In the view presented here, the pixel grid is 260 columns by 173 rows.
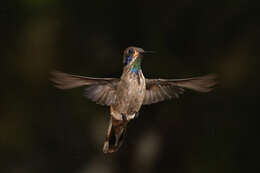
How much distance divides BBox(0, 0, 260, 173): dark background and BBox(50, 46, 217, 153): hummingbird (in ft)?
6.78

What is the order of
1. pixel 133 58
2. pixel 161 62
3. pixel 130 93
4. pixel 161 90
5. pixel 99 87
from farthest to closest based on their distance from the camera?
1. pixel 161 62
2. pixel 161 90
3. pixel 99 87
4. pixel 130 93
5. pixel 133 58

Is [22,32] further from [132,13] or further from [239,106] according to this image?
[239,106]

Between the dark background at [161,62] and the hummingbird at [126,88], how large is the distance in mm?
2066

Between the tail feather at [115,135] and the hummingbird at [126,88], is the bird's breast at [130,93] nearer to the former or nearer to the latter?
the hummingbird at [126,88]

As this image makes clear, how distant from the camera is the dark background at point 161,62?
12.9 ft

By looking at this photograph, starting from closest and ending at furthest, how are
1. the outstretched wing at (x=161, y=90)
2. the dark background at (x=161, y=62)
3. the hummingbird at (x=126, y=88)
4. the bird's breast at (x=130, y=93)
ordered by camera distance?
the hummingbird at (x=126, y=88), the bird's breast at (x=130, y=93), the outstretched wing at (x=161, y=90), the dark background at (x=161, y=62)

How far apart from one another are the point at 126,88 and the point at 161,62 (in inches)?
93.6

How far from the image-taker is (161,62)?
391 cm

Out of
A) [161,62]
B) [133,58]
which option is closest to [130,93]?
[133,58]

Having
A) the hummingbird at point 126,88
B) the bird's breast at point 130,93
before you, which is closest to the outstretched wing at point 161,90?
the hummingbird at point 126,88

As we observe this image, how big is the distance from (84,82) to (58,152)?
3389 mm

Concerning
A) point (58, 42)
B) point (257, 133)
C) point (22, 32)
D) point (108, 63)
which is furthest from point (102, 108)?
point (257, 133)

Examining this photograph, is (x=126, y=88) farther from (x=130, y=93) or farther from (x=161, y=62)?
(x=161, y=62)

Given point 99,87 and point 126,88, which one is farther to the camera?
point 99,87
